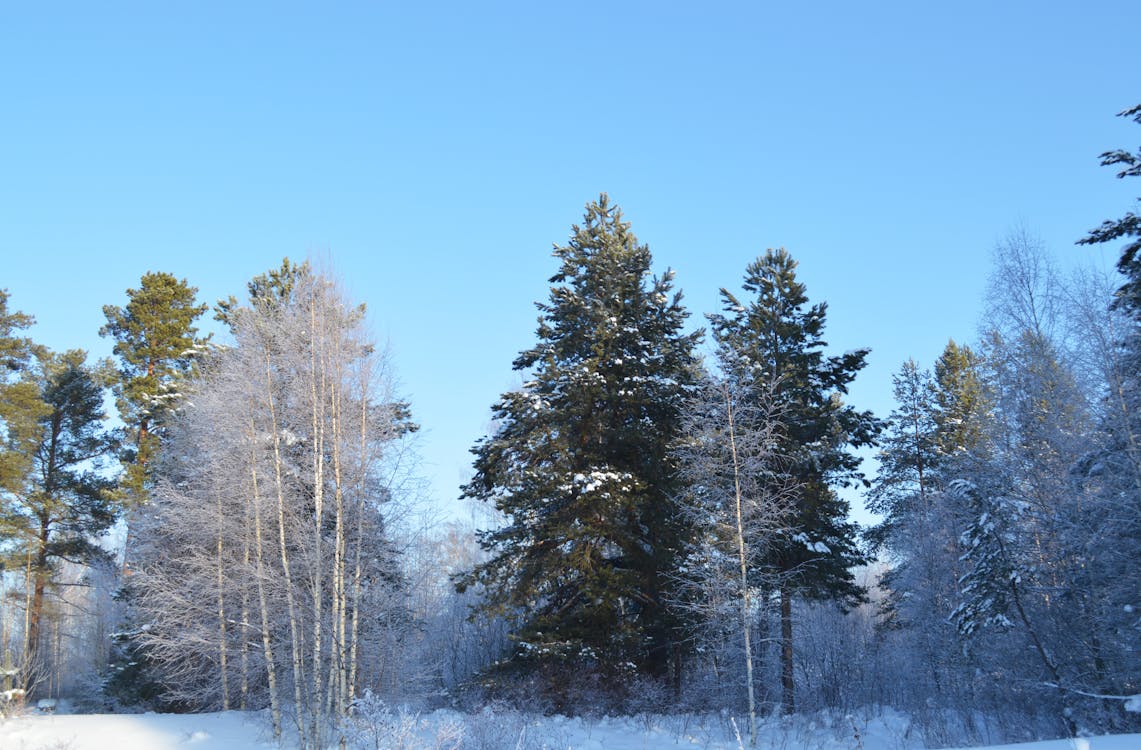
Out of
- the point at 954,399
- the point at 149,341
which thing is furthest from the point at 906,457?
the point at 149,341

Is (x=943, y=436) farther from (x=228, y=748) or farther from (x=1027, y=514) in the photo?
(x=228, y=748)

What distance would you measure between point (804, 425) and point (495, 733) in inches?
570

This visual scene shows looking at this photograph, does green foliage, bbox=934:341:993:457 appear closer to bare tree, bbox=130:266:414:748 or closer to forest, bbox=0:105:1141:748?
forest, bbox=0:105:1141:748

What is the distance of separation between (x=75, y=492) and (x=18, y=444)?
3155mm

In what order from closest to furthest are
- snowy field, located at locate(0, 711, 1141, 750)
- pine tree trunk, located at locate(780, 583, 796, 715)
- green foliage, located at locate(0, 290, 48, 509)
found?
snowy field, located at locate(0, 711, 1141, 750)
pine tree trunk, located at locate(780, 583, 796, 715)
green foliage, located at locate(0, 290, 48, 509)

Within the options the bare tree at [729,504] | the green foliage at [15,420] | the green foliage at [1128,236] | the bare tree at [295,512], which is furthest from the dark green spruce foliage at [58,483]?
the green foliage at [1128,236]

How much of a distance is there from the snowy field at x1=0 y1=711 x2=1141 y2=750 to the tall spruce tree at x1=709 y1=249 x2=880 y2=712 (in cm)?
350

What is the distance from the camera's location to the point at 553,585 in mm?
23484

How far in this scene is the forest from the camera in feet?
60.7

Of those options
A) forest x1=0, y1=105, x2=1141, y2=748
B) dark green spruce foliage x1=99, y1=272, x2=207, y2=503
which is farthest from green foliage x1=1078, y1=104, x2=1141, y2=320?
dark green spruce foliage x1=99, y1=272, x2=207, y2=503

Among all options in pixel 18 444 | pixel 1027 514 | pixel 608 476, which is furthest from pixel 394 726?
pixel 18 444

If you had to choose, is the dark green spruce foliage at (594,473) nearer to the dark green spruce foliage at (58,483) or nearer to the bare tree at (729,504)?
the bare tree at (729,504)

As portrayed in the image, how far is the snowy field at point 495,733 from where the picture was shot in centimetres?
1444

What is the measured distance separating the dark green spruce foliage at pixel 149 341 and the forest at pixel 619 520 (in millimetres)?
256
